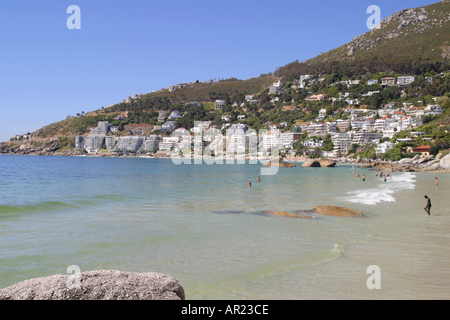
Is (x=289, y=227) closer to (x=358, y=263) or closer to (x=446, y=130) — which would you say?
(x=358, y=263)

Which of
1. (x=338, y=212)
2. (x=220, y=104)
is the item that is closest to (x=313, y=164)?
(x=338, y=212)

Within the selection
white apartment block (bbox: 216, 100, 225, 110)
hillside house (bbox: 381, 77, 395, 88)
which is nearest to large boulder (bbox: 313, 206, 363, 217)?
hillside house (bbox: 381, 77, 395, 88)

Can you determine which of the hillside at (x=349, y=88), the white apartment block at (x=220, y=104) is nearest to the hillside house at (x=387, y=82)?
the hillside at (x=349, y=88)

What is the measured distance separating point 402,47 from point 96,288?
540 feet

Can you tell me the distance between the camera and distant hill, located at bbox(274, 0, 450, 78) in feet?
412

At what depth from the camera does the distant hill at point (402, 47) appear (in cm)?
12569

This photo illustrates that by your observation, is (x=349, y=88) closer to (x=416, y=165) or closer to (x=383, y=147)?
(x=383, y=147)

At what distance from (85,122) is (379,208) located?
157361mm

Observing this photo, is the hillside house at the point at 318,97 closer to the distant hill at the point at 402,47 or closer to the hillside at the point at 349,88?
the hillside at the point at 349,88

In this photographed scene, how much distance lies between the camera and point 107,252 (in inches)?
308

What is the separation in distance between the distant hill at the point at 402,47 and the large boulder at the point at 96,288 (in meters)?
143

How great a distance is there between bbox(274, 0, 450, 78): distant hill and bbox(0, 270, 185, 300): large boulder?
470 feet

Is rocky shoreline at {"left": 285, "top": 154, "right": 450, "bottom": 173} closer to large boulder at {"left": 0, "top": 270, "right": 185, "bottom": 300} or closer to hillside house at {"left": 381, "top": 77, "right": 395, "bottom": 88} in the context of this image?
large boulder at {"left": 0, "top": 270, "right": 185, "bottom": 300}

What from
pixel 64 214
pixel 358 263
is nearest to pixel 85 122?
pixel 64 214
